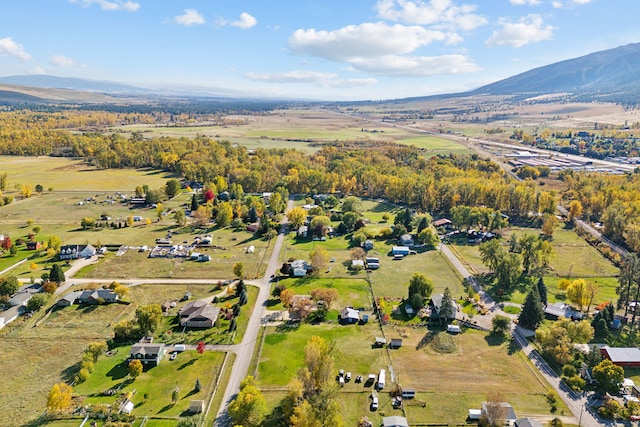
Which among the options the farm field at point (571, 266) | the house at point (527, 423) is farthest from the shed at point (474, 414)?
the farm field at point (571, 266)

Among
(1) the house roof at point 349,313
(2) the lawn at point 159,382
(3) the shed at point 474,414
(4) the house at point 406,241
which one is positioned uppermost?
(4) the house at point 406,241

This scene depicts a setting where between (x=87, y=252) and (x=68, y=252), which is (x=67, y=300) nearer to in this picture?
(x=87, y=252)

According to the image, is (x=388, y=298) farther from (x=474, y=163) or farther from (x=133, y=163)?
(x=133, y=163)

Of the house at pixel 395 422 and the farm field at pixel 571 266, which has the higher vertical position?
the farm field at pixel 571 266

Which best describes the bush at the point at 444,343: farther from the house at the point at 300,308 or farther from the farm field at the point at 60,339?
the farm field at the point at 60,339

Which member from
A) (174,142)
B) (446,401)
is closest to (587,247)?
(446,401)

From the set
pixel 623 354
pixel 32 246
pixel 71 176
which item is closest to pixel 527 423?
pixel 623 354
